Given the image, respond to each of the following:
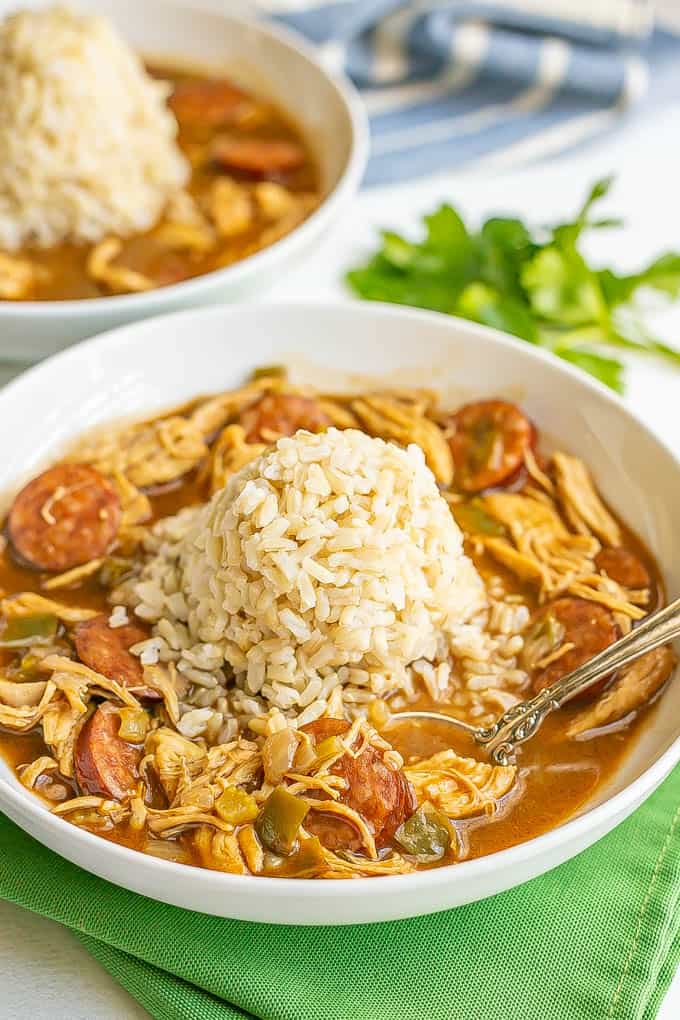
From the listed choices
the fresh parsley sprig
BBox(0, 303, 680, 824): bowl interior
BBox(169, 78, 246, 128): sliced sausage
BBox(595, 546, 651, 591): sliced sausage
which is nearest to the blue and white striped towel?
BBox(169, 78, 246, 128): sliced sausage

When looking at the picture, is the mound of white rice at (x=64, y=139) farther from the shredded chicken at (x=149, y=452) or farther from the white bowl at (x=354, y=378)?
the shredded chicken at (x=149, y=452)

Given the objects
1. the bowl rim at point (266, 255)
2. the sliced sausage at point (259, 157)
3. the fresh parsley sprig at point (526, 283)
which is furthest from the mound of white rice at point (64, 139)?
the fresh parsley sprig at point (526, 283)

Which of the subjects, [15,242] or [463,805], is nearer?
[463,805]

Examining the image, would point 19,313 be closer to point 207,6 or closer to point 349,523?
point 349,523

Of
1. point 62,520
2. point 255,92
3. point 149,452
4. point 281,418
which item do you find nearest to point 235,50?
point 255,92

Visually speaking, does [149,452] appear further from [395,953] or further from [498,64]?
[498,64]

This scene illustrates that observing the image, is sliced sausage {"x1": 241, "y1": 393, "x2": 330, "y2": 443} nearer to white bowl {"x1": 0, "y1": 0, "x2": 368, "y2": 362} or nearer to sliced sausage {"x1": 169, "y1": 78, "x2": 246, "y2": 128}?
white bowl {"x1": 0, "y1": 0, "x2": 368, "y2": 362}

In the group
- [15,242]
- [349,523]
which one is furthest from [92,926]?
[15,242]
